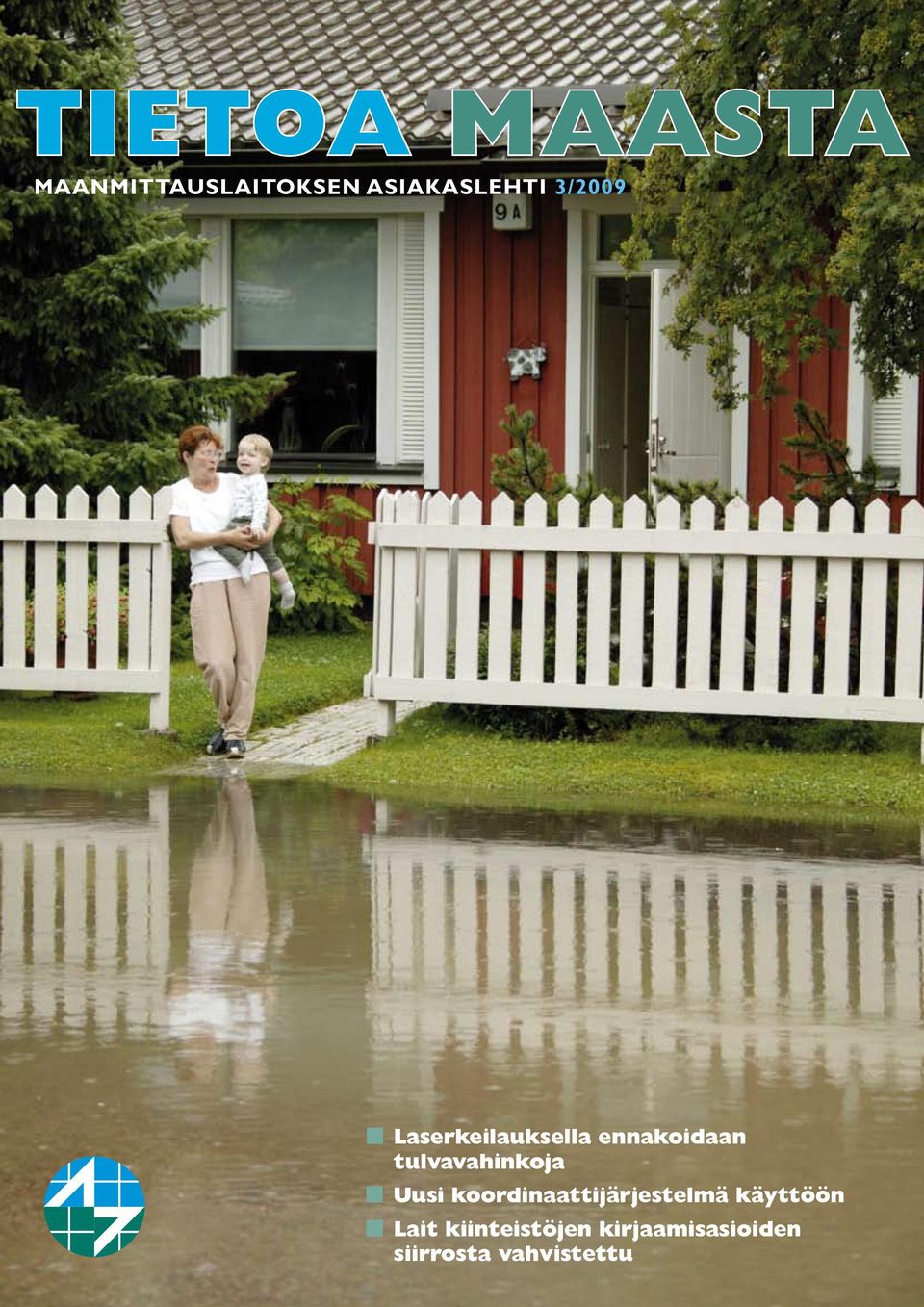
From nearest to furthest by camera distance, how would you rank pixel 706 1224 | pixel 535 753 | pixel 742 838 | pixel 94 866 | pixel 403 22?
pixel 706 1224 → pixel 94 866 → pixel 742 838 → pixel 535 753 → pixel 403 22

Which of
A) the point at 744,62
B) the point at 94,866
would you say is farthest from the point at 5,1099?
the point at 744,62

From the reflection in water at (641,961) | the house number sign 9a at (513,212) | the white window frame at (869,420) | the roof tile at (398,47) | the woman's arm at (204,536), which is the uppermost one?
the roof tile at (398,47)

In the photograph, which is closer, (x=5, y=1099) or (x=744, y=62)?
(x=5, y=1099)

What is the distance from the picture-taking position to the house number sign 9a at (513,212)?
17.2 m

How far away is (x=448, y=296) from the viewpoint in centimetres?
1775

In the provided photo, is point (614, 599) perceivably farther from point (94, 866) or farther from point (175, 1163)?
point (175, 1163)

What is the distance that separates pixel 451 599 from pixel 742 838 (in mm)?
3171

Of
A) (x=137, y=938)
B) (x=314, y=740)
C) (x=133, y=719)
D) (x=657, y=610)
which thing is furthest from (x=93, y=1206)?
(x=133, y=719)

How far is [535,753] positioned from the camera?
11234 millimetres

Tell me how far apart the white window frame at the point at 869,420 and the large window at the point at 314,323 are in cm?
392

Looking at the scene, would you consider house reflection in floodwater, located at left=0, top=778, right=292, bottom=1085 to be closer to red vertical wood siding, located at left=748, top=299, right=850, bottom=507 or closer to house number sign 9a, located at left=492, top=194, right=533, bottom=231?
red vertical wood siding, located at left=748, top=299, right=850, bottom=507

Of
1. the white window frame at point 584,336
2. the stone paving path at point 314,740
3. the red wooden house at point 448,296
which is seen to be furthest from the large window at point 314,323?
the stone paving path at point 314,740

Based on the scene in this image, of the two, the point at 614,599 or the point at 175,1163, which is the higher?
the point at 614,599

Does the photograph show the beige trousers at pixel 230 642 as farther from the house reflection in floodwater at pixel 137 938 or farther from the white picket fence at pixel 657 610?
the house reflection in floodwater at pixel 137 938
